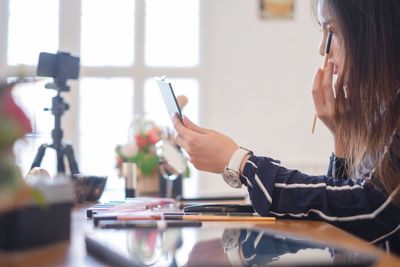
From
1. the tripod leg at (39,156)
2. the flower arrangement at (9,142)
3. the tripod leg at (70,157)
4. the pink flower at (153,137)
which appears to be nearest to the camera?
the flower arrangement at (9,142)

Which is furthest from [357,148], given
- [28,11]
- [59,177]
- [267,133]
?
[28,11]

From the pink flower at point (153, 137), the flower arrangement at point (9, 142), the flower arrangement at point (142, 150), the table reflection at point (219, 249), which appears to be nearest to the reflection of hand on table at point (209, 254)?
the table reflection at point (219, 249)

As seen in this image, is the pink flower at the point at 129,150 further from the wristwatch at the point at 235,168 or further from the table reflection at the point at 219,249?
the table reflection at the point at 219,249

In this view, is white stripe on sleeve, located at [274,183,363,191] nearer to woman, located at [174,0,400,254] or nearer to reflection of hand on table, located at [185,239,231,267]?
woman, located at [174,0,400,254]

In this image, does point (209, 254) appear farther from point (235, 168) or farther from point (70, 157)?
point (70, 157)

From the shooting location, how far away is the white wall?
3.50m

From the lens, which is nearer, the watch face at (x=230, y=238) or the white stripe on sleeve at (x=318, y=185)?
the watch face at (x=230, y=238)

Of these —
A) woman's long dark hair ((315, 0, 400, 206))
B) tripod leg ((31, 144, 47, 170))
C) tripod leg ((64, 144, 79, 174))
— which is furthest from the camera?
tripod leg ((64, 144, 79, 174))

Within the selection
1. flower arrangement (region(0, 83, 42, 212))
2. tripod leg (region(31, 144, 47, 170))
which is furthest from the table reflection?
tripod leg (region(31, 144, 47, 170))

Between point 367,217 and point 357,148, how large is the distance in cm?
20

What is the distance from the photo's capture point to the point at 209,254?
1.62 ft

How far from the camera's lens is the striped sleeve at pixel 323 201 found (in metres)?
0.85

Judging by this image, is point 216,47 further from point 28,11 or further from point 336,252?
point 336,252

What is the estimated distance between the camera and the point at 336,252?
18.4 inches
